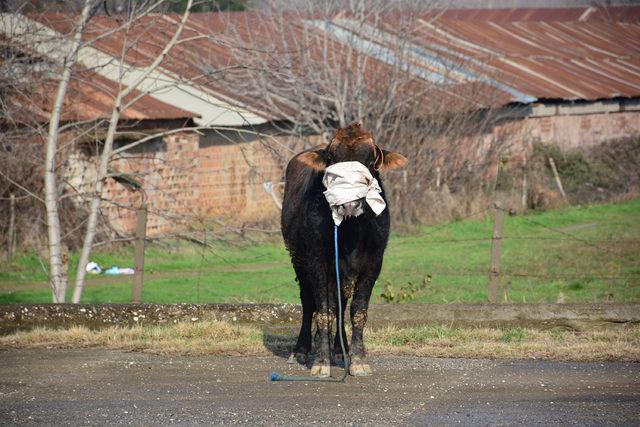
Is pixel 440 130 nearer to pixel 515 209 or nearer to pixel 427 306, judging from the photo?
pixel 515 209

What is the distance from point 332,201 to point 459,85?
23.2 meters

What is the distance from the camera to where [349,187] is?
8.73m

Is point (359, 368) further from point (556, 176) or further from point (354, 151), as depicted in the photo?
point (556, 176)

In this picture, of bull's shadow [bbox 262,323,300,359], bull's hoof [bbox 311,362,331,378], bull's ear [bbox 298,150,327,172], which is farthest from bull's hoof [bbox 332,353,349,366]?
bull's ear [bbox 298,150,327,172]

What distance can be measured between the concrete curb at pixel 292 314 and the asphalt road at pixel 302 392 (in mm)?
1553

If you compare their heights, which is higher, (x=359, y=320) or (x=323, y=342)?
(x=359, y=320)

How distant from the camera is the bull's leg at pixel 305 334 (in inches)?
396

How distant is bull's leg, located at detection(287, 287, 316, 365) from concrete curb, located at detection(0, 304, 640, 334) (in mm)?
1308

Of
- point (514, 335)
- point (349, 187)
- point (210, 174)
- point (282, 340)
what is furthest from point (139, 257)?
point (210, 174)

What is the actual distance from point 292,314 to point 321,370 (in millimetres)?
2684

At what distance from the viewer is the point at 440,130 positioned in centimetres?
2961

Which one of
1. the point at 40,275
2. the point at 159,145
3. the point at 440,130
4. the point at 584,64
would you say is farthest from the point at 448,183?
the point at 584,64

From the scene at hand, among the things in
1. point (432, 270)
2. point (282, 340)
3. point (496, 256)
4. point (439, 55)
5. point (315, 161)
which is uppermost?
point (439, 55)

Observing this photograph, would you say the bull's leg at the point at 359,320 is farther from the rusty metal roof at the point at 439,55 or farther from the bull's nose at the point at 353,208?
the rusty metal roof at the point at 439,55
